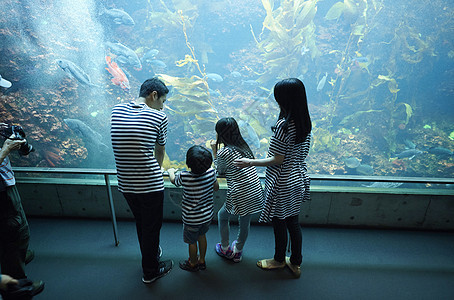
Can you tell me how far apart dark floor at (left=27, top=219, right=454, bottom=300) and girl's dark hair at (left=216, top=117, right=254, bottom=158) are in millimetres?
1160

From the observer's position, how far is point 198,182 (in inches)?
65.9

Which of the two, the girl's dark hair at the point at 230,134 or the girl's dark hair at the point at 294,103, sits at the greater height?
the girl's dark hair at the point at 294,103

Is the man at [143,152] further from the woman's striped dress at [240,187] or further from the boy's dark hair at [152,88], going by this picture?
the woman's striped dress at [240,187]

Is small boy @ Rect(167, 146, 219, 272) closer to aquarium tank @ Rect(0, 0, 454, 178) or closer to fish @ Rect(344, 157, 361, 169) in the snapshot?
aquarium tank @ Rect(0, 0, 454, 178)

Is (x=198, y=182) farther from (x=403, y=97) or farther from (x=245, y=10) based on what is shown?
(x=403, y=97)

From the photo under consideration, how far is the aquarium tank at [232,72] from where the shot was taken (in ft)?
15.8

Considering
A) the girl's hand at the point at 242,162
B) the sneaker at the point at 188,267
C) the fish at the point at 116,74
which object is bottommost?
the sneaker at the point at 188,267

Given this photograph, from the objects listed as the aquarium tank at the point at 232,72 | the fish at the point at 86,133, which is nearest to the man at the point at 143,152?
the aquarium tank at the point at 232,72

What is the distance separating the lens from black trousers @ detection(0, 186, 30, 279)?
5.24 feet

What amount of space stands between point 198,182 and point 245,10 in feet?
30.7

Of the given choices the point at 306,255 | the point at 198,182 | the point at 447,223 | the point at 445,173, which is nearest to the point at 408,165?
the point at 445,173

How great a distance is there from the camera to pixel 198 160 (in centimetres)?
159

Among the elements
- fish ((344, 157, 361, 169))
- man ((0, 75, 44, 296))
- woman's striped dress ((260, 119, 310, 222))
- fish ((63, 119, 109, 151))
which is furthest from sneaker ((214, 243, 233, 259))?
fish ((344, 157, 361, 169))

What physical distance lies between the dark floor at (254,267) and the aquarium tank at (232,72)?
2174 mm
